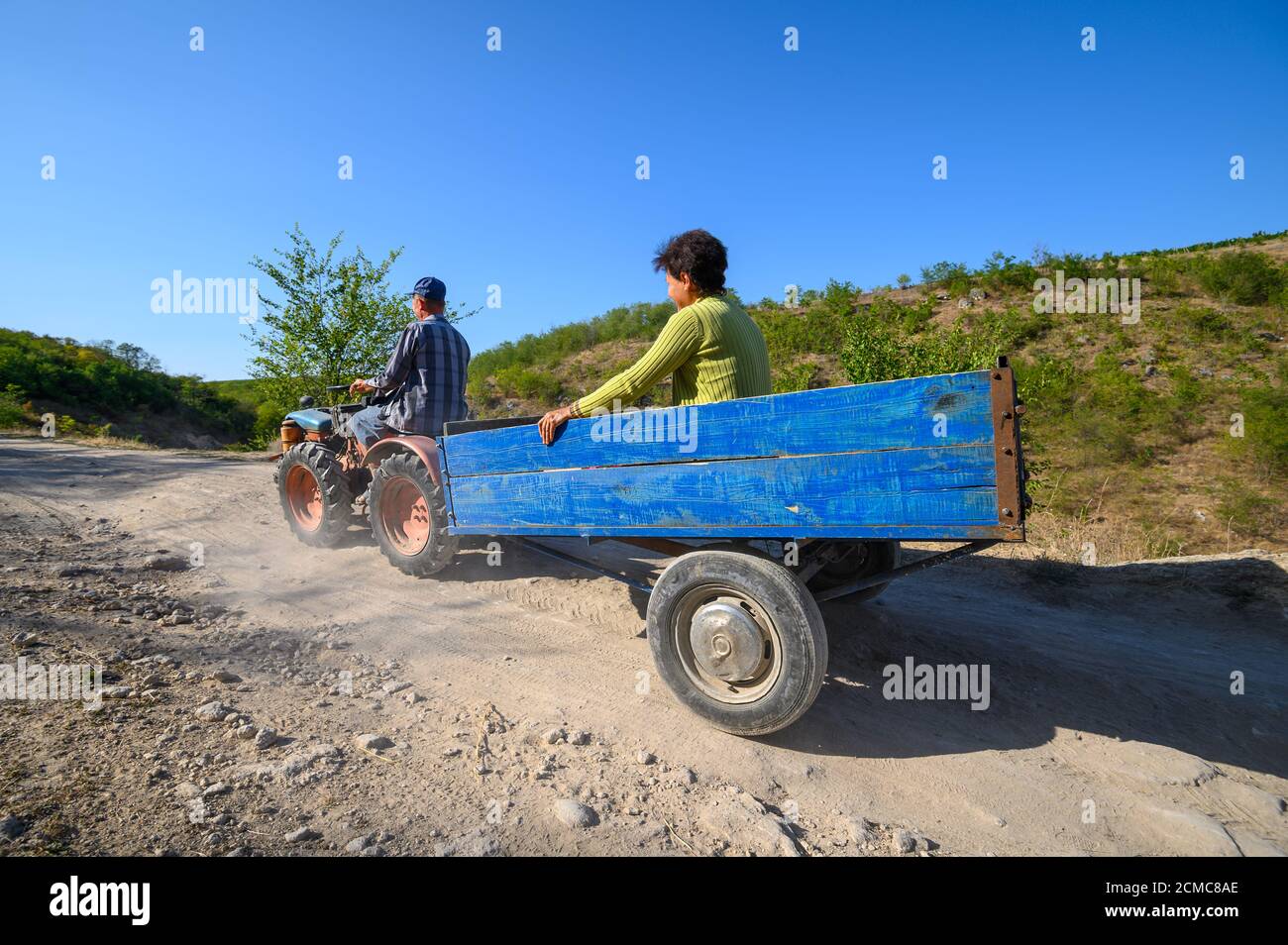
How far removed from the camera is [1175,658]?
3893mm

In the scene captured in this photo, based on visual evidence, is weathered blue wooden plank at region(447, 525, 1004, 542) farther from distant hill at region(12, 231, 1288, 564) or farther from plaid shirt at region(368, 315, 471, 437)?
distant hill at region(12, 231, 1288, 564)

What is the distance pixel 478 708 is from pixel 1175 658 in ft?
13.8

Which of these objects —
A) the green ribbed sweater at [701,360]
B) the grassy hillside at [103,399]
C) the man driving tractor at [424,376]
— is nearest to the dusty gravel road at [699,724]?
the man driving tractor at [424,376]

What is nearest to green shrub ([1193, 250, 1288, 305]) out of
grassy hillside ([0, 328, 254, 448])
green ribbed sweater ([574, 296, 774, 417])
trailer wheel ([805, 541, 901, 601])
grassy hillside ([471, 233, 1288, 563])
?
grassy hillside ([471, 233, 1288, 563])

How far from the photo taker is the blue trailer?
2.25 m

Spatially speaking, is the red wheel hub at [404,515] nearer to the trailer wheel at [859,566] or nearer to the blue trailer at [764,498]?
the blue trailer at [764,498]

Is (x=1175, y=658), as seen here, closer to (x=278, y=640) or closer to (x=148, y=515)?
(x=278, y=640)

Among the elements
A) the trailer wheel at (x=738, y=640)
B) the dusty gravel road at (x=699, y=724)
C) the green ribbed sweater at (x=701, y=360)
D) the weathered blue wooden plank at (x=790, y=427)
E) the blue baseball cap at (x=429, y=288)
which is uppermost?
the blue baseball cap at (x=429, y=288)

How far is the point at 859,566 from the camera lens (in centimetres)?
386

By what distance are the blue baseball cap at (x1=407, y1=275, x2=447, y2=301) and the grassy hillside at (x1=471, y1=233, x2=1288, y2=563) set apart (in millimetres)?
5231

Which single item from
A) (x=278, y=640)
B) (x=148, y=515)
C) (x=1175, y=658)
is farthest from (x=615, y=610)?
(x=148, y=515)

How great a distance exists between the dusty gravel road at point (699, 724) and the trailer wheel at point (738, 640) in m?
0.18

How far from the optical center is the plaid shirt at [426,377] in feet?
16.6

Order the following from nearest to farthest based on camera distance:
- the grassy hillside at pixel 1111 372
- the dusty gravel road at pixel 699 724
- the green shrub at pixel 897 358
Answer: the dusty gravel road at pixel 699 724 → the green shrub at pixel 897 358 → the grassy hillside at pixel 1111 372
